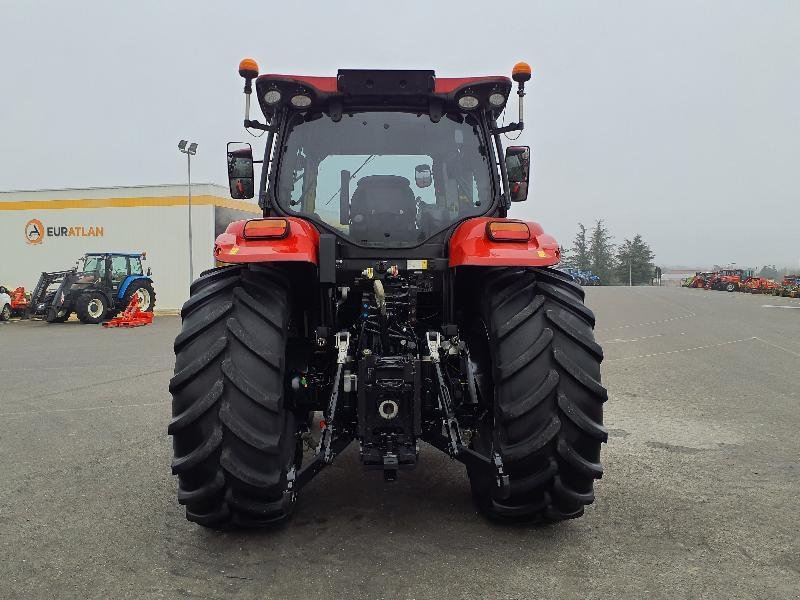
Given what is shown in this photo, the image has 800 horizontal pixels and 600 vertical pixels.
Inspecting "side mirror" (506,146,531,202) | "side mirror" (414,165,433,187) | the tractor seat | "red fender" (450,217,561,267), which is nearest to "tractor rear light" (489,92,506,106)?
"side mirror" (506,146,531,202)

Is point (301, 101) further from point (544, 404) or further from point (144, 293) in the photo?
point (144, 293)

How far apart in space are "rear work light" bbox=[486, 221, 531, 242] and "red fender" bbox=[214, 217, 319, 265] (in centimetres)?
93

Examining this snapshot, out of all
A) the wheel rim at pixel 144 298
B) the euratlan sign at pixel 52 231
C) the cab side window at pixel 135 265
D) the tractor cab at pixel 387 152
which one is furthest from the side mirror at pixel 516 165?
the euratlan sign at pixel 52 231

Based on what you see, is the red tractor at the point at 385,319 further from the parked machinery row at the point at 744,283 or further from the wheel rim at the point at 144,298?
the parked machinery row at the point at 744,283

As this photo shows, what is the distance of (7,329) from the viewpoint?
61.7ft

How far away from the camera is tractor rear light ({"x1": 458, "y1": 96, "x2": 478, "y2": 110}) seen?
3.89 m

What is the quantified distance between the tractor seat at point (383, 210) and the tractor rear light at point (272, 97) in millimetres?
676

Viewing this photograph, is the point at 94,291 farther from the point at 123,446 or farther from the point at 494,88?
the point at 494,88

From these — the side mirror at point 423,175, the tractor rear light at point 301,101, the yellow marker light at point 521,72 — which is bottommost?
the side mirror at point 423,175

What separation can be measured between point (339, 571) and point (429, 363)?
110 centimetres

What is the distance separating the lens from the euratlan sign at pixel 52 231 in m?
29.2

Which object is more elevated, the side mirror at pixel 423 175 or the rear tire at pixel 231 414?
the side mirror at pixel 423 175

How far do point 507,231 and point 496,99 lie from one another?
1064 millimetres

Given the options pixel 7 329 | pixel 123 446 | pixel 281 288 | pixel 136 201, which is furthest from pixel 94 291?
pixel 281 288
